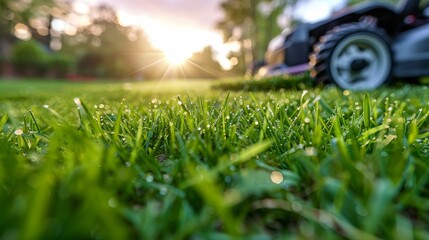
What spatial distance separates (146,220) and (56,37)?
2283 inches

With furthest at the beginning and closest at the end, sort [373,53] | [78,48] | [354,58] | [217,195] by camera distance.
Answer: [78,48], [373,53], [354,58], [217,195]

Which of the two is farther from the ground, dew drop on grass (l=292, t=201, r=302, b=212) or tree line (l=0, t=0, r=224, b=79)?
tree line (l=0, t=0, r=224, b=79)

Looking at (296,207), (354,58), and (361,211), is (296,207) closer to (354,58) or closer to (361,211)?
(361,211)

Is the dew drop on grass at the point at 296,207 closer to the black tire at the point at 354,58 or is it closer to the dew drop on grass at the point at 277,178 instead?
the dew drop on grass at the point at 277,178

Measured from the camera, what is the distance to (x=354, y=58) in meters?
3.69

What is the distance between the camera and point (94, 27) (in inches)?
2120

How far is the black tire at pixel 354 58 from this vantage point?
360 centimetres

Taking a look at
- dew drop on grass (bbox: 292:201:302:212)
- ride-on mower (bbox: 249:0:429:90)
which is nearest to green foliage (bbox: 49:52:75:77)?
ride-on mower (bbox: 249:0:429:90)

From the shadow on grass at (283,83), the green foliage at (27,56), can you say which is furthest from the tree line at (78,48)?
the shadow on grass at (283,83)

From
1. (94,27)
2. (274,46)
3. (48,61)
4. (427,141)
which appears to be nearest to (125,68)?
(48,61)

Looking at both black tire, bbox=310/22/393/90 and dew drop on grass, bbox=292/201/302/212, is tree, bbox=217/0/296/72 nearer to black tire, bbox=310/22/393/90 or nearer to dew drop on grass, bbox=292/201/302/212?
black tire, bbox=310/22/393/90

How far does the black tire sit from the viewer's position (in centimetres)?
360

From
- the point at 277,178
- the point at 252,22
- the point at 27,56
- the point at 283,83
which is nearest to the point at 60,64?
the point at 27,56

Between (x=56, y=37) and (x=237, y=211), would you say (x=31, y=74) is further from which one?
(x=237, y=211)
